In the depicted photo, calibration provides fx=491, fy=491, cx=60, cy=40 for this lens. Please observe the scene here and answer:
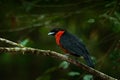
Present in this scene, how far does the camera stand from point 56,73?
10648mm

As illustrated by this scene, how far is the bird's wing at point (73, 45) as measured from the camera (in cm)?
589

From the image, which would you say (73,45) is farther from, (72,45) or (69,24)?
(69,24)

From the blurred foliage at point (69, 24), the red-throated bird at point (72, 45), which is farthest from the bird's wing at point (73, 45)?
the blurred foliage at point (69, 24)

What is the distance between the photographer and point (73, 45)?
237 inches

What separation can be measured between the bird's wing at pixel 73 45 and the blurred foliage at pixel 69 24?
42 centimetres

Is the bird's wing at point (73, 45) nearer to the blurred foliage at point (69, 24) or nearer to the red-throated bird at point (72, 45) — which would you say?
the red-throated bird at point (72, 45)

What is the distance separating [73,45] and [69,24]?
286 centimetres

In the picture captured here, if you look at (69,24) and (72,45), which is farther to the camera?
(69,24)

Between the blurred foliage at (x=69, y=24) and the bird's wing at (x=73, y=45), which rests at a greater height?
the blurred foliage at (x=69, y=24)

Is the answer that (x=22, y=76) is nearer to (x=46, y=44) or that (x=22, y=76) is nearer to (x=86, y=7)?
(x=46, y=44)

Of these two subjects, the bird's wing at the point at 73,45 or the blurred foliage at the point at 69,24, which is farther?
the blurred foliage at the point at 69,24

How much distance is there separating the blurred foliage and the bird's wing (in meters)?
0.42

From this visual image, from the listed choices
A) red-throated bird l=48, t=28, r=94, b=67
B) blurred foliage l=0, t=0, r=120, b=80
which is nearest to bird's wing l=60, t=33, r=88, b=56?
red-throated bird l=48, t=28, r=94, b=67

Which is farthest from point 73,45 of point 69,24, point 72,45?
point 69,24
